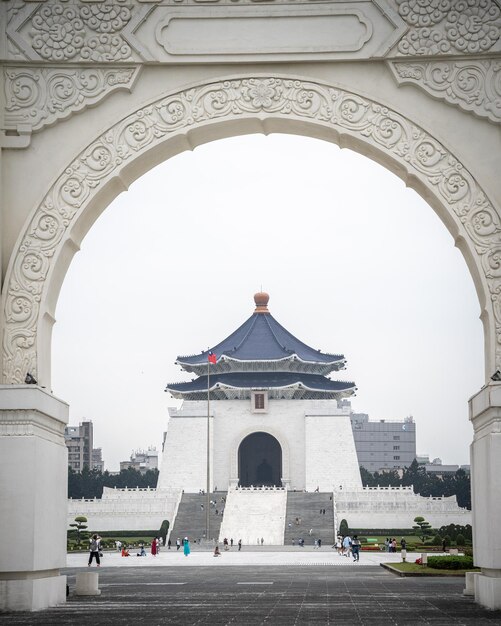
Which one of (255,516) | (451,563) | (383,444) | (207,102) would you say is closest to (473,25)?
(207,102)

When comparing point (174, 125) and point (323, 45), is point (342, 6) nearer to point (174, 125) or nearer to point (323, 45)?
point (323, 45)

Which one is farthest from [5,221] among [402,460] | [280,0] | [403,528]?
[402,460]

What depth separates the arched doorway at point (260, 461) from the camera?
47.9m

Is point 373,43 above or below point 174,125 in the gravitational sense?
above

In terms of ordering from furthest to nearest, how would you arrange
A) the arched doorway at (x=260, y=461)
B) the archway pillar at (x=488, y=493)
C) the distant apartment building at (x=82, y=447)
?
the distant apartment building at (x=82, y=447), the arched doorway at (x=260, y=461), the archway pillar at (x=488, y=493)

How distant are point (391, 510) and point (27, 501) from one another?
102 ft

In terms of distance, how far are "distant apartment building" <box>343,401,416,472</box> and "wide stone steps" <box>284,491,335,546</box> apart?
47.7 metres

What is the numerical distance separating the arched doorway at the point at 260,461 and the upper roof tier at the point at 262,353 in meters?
3.32

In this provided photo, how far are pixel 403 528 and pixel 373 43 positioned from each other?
30653 millimetres

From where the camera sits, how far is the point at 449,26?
344 inches

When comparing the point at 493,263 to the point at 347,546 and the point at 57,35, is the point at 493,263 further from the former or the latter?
the point at 347,546

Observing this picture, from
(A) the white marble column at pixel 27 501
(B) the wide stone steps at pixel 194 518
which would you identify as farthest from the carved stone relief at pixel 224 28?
(B) the wide stone steps at pixel 194 518

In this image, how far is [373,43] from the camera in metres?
8.76

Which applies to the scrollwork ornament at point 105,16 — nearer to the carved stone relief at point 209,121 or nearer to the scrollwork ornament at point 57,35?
the scrollwork ornament at point 57,35
